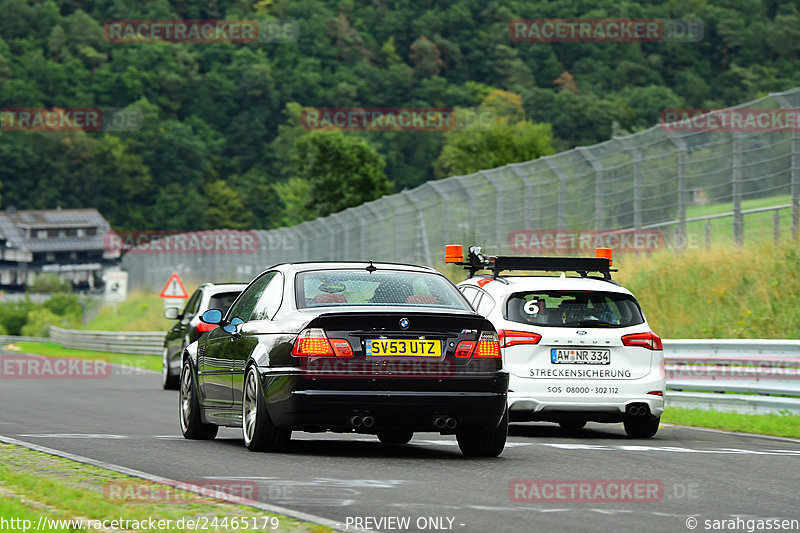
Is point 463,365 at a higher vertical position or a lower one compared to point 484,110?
lower

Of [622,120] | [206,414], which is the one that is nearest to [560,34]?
[622,120]

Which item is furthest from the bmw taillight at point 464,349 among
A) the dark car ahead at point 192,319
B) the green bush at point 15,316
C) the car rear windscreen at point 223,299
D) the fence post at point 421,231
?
the green bush at point 15,316

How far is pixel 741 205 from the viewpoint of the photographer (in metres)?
23.0

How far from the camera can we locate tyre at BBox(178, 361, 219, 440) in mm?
13109

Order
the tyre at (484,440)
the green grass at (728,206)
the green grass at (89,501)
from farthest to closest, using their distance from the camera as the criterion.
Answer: the green grass at (728,206) < the tyre at (484,440) < the green grass at (89,501)

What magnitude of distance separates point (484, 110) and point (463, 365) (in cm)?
14958

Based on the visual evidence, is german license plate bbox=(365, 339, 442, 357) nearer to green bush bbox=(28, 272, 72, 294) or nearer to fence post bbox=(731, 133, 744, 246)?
fence post bbox=(731, 133, 744, 246)

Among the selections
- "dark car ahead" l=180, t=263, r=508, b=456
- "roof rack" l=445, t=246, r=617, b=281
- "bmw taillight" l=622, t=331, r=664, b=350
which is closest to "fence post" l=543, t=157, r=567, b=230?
"roof rack" l=445, t=246, r=617, b=281

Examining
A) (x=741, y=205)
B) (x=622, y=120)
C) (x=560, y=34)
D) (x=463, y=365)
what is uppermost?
(x=560, y=34)

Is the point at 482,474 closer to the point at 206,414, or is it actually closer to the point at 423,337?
the point at 423,337

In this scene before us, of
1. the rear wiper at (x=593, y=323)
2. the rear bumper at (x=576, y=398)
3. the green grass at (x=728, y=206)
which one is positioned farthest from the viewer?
the green grass at (x=728, y=206)

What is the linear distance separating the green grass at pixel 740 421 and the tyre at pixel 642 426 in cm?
126

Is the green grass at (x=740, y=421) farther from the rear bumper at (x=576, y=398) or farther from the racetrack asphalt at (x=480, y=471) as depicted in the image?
the rear bumper at (x=576, y=398)

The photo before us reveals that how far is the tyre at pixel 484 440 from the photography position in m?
11.4
